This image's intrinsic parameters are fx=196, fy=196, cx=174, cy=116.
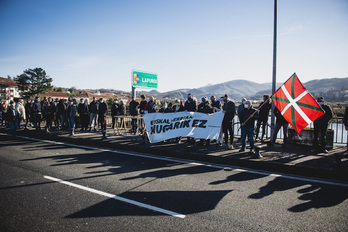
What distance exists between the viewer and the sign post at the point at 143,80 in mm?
15144

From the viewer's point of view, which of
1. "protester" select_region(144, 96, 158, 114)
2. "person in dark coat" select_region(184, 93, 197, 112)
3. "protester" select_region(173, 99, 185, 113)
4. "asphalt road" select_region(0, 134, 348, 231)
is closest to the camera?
"asphalt road" select_region(0, 134, 348, 231)

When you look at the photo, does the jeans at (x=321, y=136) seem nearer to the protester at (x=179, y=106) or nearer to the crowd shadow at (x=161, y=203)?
the crowd shadow at (x=161, y=203)

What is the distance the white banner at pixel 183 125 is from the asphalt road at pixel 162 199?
6.95 feet

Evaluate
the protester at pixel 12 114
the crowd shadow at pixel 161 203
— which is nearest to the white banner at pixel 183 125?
the crowd shadow at pixel 161 203

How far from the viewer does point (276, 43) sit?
28.5 feet

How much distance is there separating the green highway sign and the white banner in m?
6.55

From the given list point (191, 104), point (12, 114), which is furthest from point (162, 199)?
point (12, 114)

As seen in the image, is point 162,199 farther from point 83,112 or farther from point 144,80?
point 144,80

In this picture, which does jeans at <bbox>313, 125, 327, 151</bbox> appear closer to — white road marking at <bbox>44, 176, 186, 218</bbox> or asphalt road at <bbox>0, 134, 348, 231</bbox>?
asphalt road at <bbox>0, 134, 348, 231</bbox>

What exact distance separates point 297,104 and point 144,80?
11.8m

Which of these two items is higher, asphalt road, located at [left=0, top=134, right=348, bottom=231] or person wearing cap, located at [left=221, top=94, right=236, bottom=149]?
person wearing cap, located at [left=221, top=94, right=236, bottom=149]

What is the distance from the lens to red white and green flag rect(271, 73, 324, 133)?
238 inches

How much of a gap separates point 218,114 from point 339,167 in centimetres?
422

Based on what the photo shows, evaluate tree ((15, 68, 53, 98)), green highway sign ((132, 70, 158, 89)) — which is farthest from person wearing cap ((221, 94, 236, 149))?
tree ((15, 68, 53, 98))
